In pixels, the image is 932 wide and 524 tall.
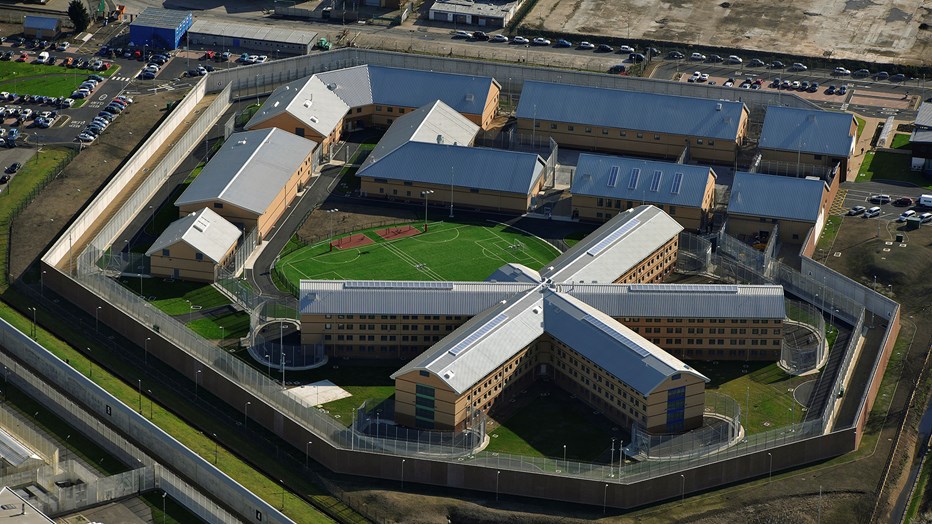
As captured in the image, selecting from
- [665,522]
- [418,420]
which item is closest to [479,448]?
[418,420]

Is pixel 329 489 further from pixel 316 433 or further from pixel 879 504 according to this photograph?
pixel 879 504

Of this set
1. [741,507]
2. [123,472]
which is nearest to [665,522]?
[741,507]

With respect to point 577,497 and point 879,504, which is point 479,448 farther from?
point 879,504

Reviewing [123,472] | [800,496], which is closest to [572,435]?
[800,496]

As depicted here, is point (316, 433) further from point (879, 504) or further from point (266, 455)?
point (879, 504)

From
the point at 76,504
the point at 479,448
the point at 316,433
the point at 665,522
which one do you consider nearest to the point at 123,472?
the point at 76,504
